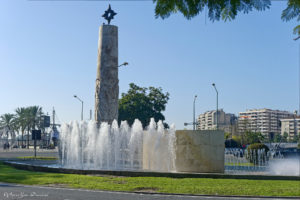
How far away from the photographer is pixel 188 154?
1819cm

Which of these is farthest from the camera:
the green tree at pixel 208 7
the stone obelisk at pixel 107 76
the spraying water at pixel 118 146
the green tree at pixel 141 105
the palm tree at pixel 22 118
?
the palm tree at pixel 22 118

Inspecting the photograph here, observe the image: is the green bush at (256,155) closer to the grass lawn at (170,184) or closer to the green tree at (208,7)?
the grass lawn at (170,184)

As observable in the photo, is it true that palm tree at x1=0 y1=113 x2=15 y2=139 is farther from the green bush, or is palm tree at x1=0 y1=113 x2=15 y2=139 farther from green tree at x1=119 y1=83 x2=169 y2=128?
the green bush

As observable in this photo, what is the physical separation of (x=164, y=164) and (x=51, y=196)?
9.25 m

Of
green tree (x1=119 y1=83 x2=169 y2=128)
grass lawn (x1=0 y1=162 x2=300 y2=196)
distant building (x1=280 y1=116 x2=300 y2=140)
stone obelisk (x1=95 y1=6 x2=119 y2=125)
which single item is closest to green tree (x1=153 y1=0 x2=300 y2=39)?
grass lawn (x1=0 y1=162 x2=300 y2=196)

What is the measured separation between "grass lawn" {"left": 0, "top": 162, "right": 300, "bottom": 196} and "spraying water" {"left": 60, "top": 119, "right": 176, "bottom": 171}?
417 cm

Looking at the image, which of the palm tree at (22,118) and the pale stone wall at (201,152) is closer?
the pale stone wall at (201,152)

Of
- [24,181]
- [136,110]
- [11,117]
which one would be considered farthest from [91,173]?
[11,117]

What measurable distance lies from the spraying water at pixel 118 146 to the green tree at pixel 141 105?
3331 centimetres

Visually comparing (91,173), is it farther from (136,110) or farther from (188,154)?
(136,110)

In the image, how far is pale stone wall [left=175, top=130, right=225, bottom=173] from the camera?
1798 centimetres

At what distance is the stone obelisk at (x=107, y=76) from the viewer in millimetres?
25656

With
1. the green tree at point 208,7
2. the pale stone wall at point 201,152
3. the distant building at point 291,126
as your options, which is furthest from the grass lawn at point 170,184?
the distant building at point 291,126

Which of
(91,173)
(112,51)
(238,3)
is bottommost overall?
(91,173)
